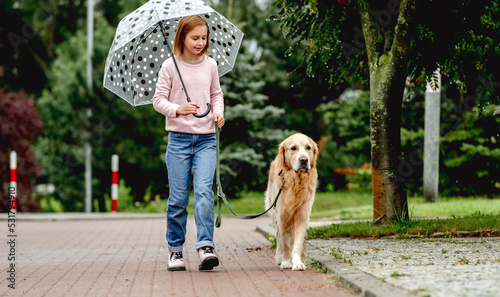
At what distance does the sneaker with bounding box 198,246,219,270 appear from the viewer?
5.84 meters

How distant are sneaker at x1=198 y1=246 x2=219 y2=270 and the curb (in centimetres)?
94

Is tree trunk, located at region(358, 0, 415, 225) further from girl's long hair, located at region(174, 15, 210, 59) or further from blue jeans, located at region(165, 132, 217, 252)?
girl's long hair, located at region(174, 15, 210, 59)

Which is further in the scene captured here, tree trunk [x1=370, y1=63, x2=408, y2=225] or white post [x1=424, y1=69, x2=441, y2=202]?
white post [x1=424, y1=69, x2=441, y2=202]

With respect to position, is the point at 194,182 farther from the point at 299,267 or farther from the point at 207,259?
the point at 299,267

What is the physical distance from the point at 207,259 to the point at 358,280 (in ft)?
5.07

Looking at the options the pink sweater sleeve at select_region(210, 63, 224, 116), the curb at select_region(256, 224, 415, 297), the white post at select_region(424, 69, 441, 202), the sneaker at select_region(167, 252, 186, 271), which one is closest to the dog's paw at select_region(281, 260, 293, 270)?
the curb at select_region(256, 224, 415, 297)

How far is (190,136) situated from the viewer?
5984 mm

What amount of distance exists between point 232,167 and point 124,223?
25.2ft

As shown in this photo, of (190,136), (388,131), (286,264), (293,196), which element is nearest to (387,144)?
(388,131)

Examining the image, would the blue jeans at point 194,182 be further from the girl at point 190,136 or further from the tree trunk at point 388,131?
the tree trunk at point 388,131

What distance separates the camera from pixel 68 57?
32.5m

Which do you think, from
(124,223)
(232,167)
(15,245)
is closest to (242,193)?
(232,167)

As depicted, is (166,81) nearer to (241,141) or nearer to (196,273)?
(196,273)

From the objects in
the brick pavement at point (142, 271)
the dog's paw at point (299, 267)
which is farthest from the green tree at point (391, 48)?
the dog's paw at point (299, 267)
